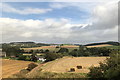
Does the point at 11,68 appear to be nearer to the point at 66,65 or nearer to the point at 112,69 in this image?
the point at 66,65

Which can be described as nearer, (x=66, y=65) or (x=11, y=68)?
(x=66, y=65)

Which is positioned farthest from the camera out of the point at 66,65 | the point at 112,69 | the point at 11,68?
the point at 11,68

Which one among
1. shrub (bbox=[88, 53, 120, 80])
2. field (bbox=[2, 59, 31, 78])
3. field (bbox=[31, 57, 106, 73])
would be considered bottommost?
field (bbox=[2, 59, 31, 78])

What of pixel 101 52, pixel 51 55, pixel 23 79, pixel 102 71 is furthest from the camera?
pixel 101 52

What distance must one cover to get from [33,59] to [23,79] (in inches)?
2417

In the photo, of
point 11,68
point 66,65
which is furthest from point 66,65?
point 11,68

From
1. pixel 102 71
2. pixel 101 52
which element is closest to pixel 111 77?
pixel 102 71

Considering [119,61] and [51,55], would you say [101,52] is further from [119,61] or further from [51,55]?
[119,61]

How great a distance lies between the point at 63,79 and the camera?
26375 mm

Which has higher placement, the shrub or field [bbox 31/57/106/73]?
the shrub

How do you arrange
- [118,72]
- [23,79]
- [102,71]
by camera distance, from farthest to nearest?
[23,79], [102,71], [118,72]

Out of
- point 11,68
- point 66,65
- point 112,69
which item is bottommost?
point 11,68

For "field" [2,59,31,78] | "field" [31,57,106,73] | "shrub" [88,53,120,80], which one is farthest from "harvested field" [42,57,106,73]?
"shrub" [88,53,120,80]

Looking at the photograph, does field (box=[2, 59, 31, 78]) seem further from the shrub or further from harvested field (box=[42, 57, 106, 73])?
the shrub
